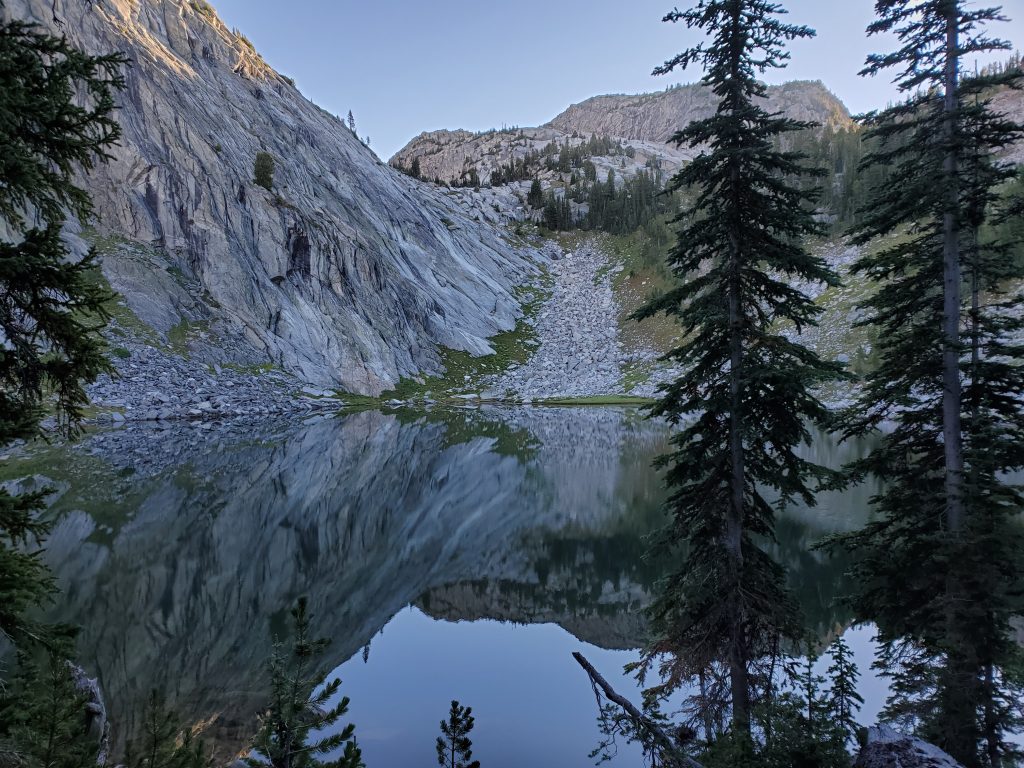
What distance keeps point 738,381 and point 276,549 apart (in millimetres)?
18031

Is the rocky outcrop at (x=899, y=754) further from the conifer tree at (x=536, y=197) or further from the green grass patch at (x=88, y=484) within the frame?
the conifer tree at (x=536, y=197)

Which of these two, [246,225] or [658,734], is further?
[246,225]

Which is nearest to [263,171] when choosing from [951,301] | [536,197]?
[951,301]

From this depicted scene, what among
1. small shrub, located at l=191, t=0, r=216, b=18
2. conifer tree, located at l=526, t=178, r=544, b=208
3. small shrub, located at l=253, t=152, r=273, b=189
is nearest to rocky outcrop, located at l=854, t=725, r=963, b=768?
small shrub, located at l=253, t=152, r=273, b=189

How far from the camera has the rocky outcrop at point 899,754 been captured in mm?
6910

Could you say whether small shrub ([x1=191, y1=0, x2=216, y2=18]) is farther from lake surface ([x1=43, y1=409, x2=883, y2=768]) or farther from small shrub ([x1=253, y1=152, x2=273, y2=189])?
lake surface ([x1=43, y1=409, x2=883, y2=768])

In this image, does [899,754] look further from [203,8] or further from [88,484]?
[203,8]

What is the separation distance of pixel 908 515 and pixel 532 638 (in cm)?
1000

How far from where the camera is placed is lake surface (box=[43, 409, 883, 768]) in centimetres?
1226

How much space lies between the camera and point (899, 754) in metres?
7.10

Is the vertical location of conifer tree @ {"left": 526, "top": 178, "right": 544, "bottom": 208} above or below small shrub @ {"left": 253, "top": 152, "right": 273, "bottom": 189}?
above

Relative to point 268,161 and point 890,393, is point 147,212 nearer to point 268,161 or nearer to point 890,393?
point 268,161

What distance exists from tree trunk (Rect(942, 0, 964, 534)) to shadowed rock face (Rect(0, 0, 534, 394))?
62379 millimetres

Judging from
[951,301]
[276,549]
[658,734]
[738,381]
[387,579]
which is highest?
[951,301]
